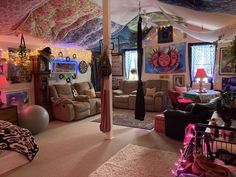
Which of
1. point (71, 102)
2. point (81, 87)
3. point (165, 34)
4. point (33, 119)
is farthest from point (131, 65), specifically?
point (33, 119)

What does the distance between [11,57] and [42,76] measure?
35.8 inches

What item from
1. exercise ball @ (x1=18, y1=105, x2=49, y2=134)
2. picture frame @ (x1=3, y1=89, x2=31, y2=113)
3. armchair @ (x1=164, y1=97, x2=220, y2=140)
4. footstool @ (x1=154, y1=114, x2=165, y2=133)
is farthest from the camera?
picture frame @ (x1=3, y1=89, x2=31, y2=113)

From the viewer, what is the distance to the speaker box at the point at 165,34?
7.31 m

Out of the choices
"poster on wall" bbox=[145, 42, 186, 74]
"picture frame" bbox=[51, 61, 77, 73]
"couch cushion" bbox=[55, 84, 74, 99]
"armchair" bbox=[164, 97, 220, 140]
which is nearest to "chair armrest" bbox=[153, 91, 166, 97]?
"poster on wall" bbox=[145, 42, 186, 74]

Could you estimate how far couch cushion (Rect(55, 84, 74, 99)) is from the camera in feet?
20.5

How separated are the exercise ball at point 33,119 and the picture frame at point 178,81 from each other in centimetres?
476

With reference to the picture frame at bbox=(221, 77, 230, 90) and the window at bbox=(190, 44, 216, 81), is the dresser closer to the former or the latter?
the window at bbox=(190, 44, 216, 81)

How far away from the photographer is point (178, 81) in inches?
287

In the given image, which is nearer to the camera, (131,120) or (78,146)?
(78,146)

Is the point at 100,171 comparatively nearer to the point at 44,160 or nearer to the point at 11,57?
the point at 44,160

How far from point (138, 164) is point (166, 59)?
5114 millimetres

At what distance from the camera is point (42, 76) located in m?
5.64

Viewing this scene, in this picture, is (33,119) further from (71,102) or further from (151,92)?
(151,92)

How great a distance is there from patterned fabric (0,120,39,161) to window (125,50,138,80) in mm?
5572
